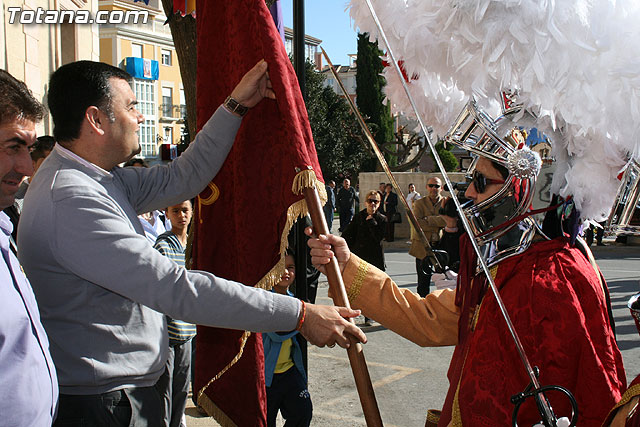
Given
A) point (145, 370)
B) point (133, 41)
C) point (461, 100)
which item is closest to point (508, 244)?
point (461, 100)

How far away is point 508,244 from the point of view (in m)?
2.18

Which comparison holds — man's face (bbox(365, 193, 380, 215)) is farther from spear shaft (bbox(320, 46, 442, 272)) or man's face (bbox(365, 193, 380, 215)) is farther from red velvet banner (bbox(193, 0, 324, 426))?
red velvet banner (bbox(193, 0, 324, 426))

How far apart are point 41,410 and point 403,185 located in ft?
51.9

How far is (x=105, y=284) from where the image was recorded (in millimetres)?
1865

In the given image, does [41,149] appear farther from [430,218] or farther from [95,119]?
[430,218]

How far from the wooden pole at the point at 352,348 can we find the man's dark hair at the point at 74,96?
2.77ft

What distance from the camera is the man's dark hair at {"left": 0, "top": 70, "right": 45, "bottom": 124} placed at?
74.0 inches

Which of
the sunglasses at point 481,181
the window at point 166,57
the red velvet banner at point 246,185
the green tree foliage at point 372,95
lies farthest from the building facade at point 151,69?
the sunglasses at point 481,181

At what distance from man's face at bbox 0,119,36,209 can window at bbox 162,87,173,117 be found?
1925 inches

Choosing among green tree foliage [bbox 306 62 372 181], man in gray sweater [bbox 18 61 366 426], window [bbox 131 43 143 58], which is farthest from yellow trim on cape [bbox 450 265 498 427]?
window [bbox 131 43 143 58]

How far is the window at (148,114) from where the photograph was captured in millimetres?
45688

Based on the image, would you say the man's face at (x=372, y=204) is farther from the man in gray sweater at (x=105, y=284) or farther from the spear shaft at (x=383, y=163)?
the man in gray sweater at (x=105, y=284)

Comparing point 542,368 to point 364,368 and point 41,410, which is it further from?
point 41,410

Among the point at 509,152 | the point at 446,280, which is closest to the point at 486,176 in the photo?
the point at 509,152
